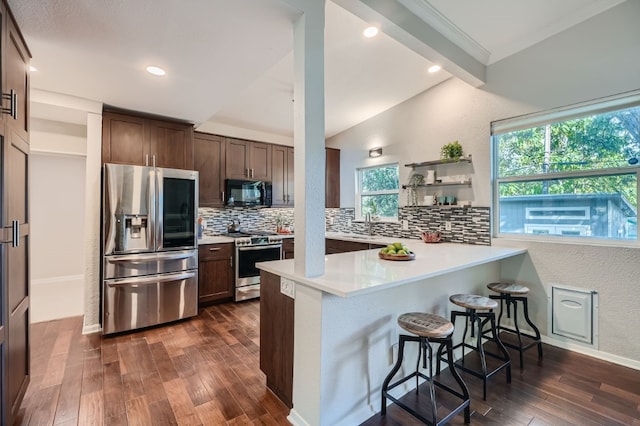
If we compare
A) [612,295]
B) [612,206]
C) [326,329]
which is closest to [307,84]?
[326,329]

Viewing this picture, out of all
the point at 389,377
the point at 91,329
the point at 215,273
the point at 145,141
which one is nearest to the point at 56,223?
the point at 91,329

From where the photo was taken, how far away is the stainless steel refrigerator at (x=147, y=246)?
304 cm

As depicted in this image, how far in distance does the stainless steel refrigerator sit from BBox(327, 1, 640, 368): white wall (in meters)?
3.09

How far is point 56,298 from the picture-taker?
4156mm

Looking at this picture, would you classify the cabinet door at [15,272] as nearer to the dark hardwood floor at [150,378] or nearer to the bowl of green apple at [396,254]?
the dark hardwood floor at [150,378]

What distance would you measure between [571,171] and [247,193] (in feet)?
12.7

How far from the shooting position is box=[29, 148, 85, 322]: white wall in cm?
469

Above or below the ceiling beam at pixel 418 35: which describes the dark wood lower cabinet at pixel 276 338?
below

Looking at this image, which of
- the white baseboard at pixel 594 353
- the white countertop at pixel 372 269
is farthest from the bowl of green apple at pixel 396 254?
the white baseboard at pixel 594 353

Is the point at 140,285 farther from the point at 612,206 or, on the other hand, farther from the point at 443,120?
the point at 612,206

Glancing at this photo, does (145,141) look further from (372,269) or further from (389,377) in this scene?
(389,377)

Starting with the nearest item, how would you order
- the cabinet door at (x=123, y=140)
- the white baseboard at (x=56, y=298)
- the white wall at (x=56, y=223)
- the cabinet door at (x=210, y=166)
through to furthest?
the cabinet door at (x=123, y=140)
the white baseboard at (x=56, y=298)
the cabinet door at (x=210, y=166)
the white wall at (x=56, y=223)

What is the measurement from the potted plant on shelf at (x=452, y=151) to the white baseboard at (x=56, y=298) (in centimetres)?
491

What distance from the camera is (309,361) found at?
173cm
